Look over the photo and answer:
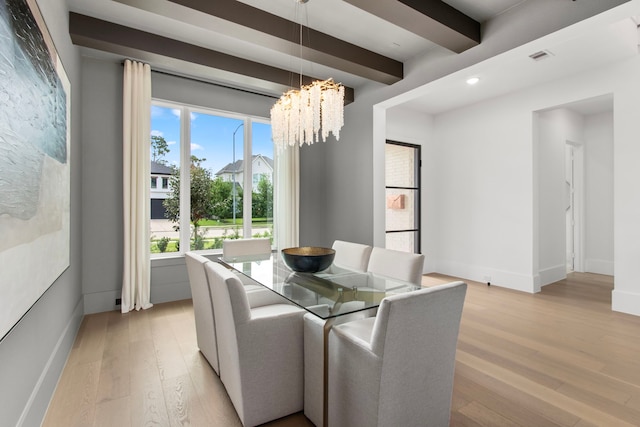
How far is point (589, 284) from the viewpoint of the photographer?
4.78 metres

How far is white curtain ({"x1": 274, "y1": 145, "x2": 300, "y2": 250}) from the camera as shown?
468 cm

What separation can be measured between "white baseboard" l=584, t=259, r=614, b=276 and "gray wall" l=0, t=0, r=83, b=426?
7.29m

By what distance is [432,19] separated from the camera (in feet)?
8.61

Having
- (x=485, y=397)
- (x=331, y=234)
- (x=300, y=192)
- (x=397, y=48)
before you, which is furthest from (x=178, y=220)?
(x=485, y=397)

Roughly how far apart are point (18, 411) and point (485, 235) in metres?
5.34

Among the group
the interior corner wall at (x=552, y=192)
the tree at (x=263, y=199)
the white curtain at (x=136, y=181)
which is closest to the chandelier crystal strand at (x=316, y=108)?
the white curtain at (x=136, y=181)

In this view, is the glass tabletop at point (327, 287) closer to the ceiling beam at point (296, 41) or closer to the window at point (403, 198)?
the ceiling beam at point (296, 41)

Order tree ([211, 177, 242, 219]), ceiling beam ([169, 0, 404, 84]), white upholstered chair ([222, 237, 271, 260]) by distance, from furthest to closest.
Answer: tree ([211, 177, 242, 219]) < white upholstered chair ([222, 237, 271, 260]) < ceiling beam ([169, 0, 404, 84])

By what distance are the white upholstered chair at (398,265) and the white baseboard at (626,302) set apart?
2.88 m

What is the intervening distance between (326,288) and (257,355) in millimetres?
561

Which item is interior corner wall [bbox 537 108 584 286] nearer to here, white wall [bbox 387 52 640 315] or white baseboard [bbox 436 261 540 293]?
white wall [bbox 387 52 640 315]

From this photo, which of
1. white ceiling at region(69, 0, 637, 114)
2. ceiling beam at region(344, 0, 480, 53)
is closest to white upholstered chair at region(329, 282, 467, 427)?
ceiling beam at region(344, 0, 480, 53)

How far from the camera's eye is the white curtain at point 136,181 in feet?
11.7

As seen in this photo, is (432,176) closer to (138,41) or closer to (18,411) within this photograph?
(138,41)
